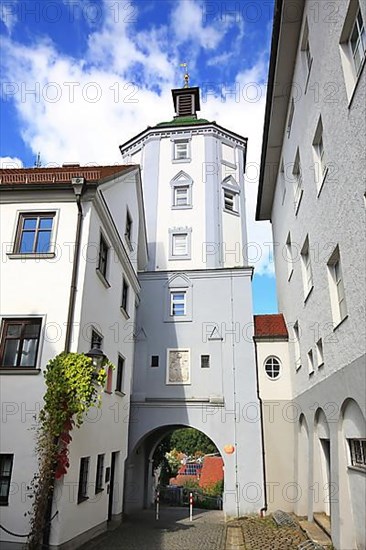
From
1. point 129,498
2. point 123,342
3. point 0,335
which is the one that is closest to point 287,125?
point 123,342

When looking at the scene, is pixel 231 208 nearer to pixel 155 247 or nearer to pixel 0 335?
pixel 155 247

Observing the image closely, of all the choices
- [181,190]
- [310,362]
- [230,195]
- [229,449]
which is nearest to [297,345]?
[310,362]

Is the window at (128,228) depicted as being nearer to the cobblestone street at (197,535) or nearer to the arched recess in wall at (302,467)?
the arched recess in wall at (302,467)

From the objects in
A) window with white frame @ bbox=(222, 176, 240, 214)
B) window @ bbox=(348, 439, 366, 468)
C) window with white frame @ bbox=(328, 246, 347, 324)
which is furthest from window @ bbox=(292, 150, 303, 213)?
window @ bbox=(348, 439, 366, 468)

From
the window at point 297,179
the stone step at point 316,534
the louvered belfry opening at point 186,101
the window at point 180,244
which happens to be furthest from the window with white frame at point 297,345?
the louvered belfry opening at point 186,101

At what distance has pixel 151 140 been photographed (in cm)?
2395

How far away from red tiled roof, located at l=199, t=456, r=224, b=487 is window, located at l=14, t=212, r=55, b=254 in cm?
2701

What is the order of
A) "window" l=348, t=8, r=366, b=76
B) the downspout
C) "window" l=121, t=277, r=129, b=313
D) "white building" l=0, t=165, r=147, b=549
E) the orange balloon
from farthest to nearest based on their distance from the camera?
the orange balloon < "window" l=121, t=277, r=129, b=313 < "white building" l=0, t=165, r=147, b=549 < the downspout < "window" l=348, t=8, r=366, b=76

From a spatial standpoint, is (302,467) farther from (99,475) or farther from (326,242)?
(326,242)

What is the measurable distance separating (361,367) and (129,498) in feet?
44.9

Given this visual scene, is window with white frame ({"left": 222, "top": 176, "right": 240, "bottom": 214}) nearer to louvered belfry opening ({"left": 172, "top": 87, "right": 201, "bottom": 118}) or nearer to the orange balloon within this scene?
louvered belfry opening ({"left": 172, "top": 87, "right": 201, "bottom": 118})

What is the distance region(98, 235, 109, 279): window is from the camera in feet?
39.0

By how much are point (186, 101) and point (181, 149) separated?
5.43 m

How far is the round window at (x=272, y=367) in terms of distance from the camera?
17234 mm
